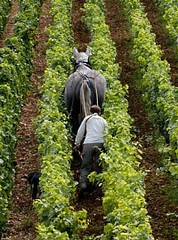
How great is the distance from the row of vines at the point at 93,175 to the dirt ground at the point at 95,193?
56 centimetres

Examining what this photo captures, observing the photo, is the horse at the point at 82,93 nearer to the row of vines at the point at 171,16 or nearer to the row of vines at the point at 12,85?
the row of vines at the point at 12,85

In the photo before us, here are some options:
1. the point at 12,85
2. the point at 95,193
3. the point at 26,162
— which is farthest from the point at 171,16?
the point at 95,193

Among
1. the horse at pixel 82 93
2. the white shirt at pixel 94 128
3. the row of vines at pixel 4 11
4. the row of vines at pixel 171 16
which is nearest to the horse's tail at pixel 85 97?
the horse at pixel 82 93

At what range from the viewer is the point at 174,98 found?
14.6m

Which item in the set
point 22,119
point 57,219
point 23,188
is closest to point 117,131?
point 23,188

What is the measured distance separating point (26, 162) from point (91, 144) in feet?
7.35

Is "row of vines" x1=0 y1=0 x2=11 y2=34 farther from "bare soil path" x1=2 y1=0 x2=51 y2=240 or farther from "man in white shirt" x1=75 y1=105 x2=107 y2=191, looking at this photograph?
"man in white shirt" x1=75 y1=105 x2=107 y2=191

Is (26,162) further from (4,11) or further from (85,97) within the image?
(4,11)

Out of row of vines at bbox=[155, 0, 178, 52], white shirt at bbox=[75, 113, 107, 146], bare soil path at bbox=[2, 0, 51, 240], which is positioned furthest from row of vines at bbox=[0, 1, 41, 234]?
row of vines at bbox=[155, 0, 178, 52]

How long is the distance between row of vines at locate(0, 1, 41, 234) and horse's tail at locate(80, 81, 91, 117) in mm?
1461

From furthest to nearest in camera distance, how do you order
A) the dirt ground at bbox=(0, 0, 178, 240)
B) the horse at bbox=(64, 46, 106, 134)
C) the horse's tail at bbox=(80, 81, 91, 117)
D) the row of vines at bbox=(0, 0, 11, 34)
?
the row of vines at bbox=(0, 0, 11, 34)
the horse at bbox=(64, 46, 106, 134)
the horse's tail at bbox=(80, 81, 91, 117)
the dirt ground at bbox=(0, 0, 178, 240)

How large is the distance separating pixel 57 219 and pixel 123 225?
3.01 feet

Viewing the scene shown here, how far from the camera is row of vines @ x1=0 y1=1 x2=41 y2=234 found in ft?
41.0

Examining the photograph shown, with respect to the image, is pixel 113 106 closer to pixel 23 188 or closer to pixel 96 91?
pixel 96 91
